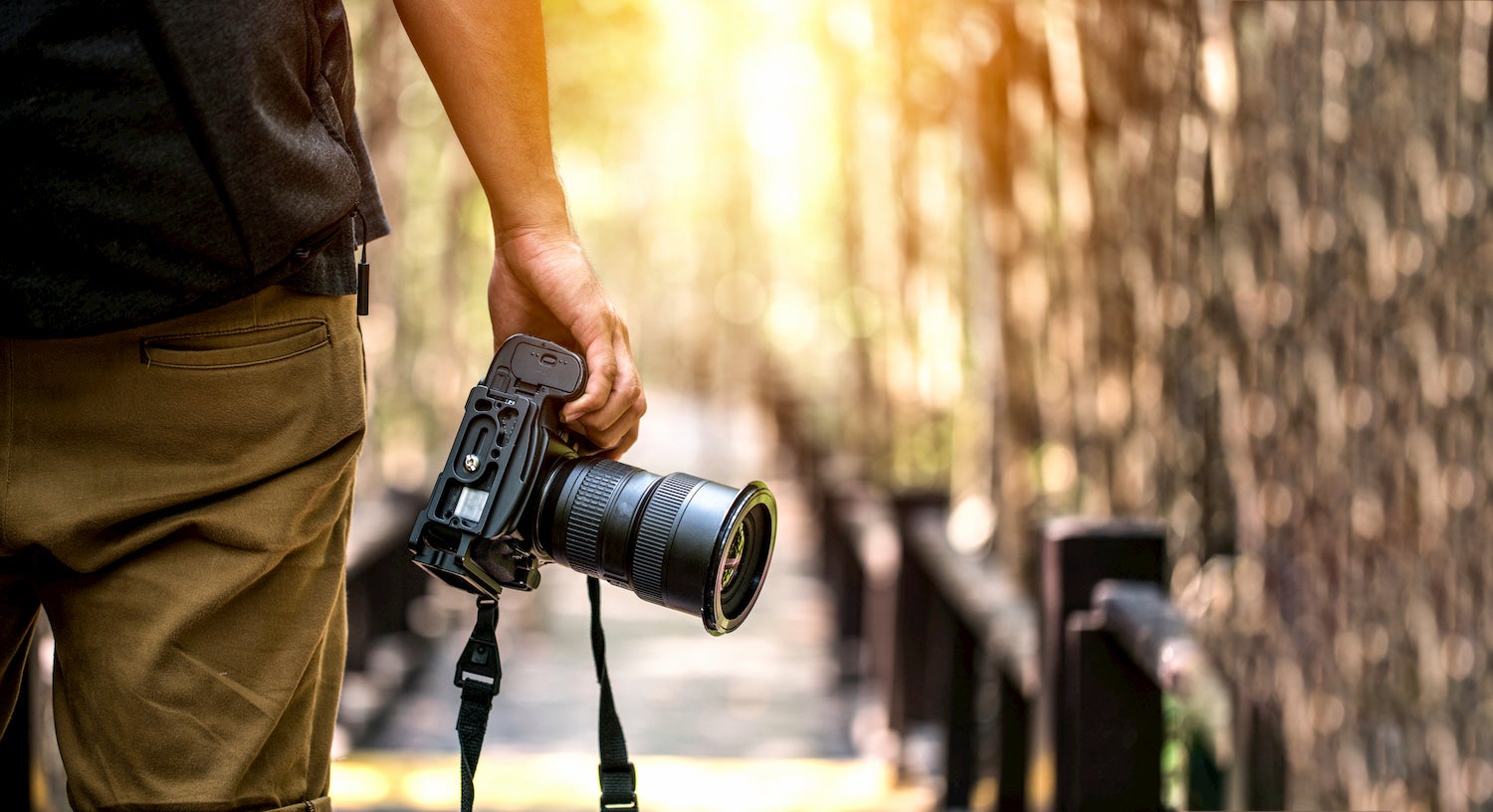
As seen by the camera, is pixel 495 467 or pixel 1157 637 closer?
pixel 495 467

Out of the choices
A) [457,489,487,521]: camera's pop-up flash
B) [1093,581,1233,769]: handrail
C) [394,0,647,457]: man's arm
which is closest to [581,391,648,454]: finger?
[394,0,647,457]: man's arm

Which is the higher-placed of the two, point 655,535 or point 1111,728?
point 655,535

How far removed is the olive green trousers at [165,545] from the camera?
1.32m

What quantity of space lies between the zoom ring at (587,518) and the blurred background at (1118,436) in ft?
4.85

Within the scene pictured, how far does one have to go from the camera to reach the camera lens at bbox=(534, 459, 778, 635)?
5.23 feet

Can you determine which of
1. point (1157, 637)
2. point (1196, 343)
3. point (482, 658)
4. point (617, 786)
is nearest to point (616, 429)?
point (482, 658)

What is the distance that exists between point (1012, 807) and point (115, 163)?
3264 mm

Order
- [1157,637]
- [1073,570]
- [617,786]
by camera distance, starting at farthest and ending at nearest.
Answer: [1073,570] < [1157,637] < [617,786]

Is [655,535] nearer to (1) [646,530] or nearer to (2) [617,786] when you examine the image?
(1) [646,530]

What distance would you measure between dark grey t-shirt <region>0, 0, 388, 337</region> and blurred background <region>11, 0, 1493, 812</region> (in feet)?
6.41

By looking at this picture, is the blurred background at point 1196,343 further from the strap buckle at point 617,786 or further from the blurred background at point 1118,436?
the strap buckle at point 617,786

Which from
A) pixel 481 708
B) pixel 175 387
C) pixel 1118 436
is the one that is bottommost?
pixel 481 708

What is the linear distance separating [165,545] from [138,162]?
0.33 m

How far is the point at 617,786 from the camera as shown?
5.48ft
